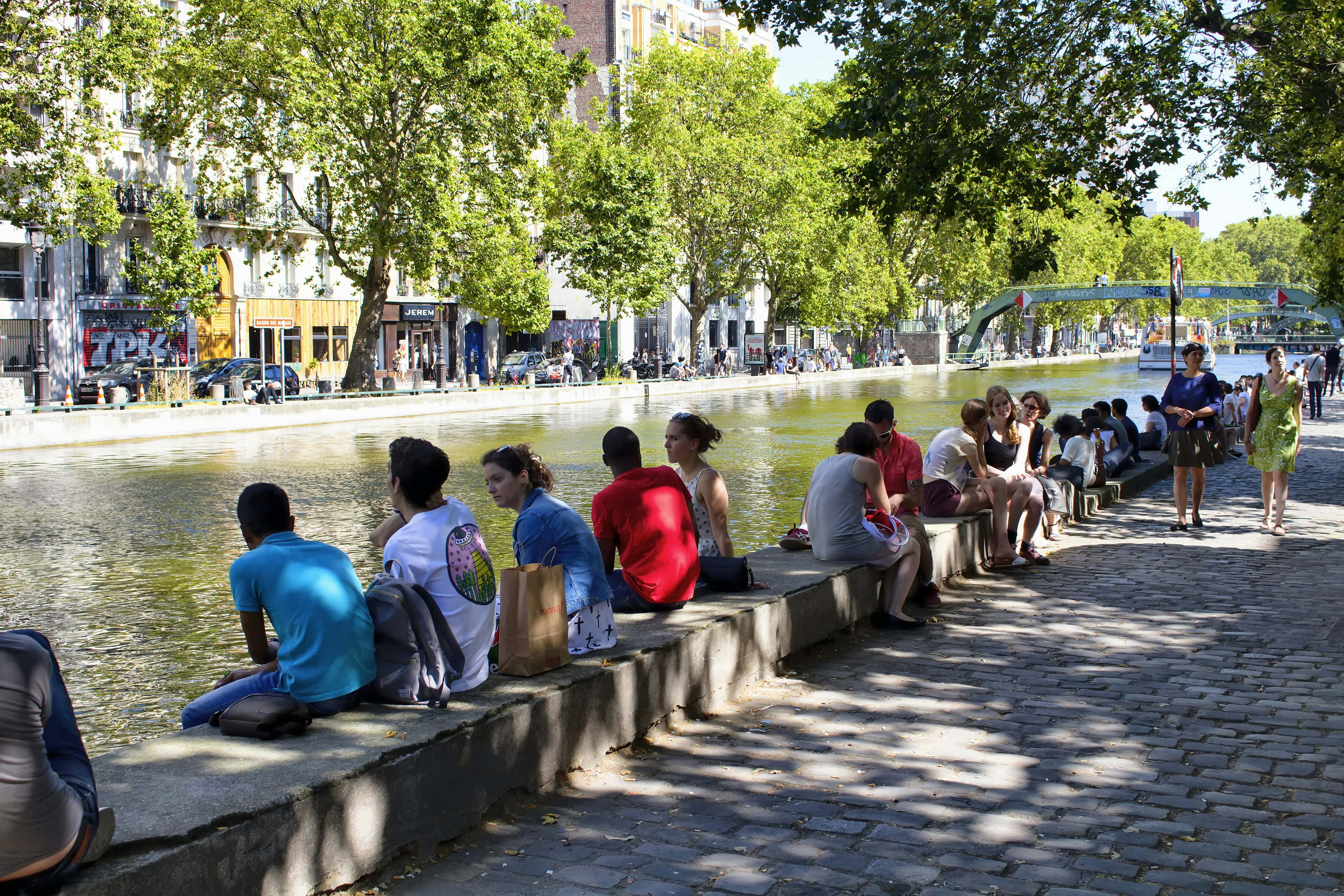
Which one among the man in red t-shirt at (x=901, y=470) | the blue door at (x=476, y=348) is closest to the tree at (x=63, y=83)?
the man in red t-shirt at (x=901, y=470)

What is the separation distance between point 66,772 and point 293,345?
171 ft

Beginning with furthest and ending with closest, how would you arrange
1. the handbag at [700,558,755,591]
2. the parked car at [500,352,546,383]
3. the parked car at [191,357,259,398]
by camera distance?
1. the parked car at [500,352,546,383]
2. the parked car at [191,357,259,398]
3. the handbag at [700,558,755,591]

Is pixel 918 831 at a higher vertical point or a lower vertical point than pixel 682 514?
lower

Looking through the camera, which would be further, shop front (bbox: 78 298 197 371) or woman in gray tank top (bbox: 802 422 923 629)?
shop front (bbox: 78 298 197 371)

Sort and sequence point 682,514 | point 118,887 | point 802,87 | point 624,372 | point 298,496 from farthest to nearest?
point 802,87
point 624,372
point 298,496
point 682,514
point 118,887

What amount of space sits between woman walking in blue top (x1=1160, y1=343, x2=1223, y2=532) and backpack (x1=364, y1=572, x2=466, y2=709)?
30.4ft

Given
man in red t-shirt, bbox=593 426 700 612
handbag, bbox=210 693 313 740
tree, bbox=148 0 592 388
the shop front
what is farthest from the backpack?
the shop front

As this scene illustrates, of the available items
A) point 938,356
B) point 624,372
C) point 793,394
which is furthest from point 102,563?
point 938,356

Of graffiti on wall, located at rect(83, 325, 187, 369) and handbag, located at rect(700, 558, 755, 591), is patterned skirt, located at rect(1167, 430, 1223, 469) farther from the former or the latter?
graffiti on wall, located at rect(83, 325, 187, 369)

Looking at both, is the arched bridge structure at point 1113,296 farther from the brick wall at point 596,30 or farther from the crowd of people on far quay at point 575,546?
the crowd of people on far quay at point 575,546

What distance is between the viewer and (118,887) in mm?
3248

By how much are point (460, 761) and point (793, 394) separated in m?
47.1

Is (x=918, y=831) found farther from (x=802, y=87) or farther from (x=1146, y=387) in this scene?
(x=802, y=87)

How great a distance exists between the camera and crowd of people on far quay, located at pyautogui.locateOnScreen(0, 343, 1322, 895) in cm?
310
